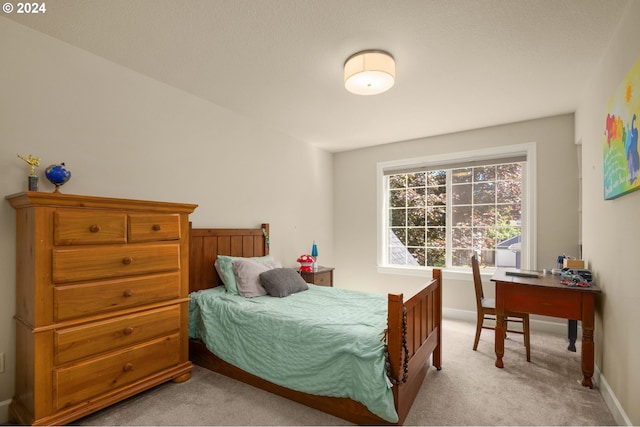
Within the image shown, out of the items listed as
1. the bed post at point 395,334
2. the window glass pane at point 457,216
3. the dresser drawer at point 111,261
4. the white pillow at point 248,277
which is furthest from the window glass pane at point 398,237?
the dresser drawer at point 111,261

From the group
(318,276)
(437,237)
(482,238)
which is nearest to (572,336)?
(482,238)

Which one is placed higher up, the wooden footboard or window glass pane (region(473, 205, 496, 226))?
window glass pane (region(473, 205, 496, 226))

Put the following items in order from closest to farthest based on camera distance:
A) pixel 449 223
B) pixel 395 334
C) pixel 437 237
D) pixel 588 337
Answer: pixel 395 334 < pixel 588 337 < pixel 449 223 < pixel 437 237

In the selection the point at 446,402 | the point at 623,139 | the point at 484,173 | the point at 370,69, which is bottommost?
the point at 446,402

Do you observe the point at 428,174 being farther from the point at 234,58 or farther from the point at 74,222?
the point at 74,222

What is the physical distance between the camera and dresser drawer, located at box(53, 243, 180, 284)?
1.87 meters

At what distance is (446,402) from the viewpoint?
2.17m

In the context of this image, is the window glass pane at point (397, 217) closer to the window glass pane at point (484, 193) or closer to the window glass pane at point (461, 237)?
the window glass pane at point (461, 237)

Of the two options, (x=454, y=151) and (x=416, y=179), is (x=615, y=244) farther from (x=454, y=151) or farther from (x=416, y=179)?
(x=416, y=179)

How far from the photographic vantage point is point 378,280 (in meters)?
4.80

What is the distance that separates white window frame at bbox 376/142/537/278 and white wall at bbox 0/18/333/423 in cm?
140

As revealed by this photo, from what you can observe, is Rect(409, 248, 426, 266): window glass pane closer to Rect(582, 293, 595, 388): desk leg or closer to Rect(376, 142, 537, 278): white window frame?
Rect(376, 142, 537, 278): white window frame

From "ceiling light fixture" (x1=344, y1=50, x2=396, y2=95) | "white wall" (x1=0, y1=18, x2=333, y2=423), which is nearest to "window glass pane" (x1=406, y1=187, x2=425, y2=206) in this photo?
"white wall" (x1=0, y1=18, x2=333, y2=423)

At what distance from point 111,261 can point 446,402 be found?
2.44 metres
